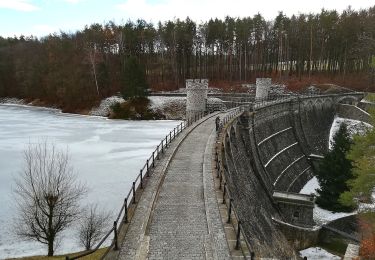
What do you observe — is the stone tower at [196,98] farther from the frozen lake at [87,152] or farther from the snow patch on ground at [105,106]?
the snow patch on ground at [105,106]

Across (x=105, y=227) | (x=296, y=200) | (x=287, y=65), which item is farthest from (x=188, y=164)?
(x=287, y=65)

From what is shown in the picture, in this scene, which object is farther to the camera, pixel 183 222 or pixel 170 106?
pixel 170 106

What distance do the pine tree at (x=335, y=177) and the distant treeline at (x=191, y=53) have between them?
3828cm

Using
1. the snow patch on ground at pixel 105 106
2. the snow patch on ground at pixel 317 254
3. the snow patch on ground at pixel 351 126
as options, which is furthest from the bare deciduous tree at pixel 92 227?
the snow patch on ground at pixel 105 106

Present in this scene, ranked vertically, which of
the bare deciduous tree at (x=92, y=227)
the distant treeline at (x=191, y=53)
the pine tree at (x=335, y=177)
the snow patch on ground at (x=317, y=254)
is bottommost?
the snow patch on ground at (x=317, y=254)

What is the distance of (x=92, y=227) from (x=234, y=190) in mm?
6759

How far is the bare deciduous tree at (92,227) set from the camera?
594 inches

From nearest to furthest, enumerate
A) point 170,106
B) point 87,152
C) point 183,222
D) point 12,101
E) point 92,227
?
point 183,222 → point 92,227 → point 87,152 → point 170,106 → point 12,101

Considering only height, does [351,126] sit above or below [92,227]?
above

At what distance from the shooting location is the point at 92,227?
15.4 meters

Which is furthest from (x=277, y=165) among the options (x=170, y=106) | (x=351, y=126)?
(x=170, y=106)

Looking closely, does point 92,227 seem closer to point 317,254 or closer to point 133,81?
point 317,254

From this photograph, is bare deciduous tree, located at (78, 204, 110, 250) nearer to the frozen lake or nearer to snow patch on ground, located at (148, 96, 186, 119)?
the frozen lake

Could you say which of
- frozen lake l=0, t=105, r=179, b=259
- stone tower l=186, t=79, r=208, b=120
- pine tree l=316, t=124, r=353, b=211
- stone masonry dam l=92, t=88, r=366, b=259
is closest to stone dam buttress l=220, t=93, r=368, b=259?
stone masonry dam l=92, t=88, r=366, b=259
